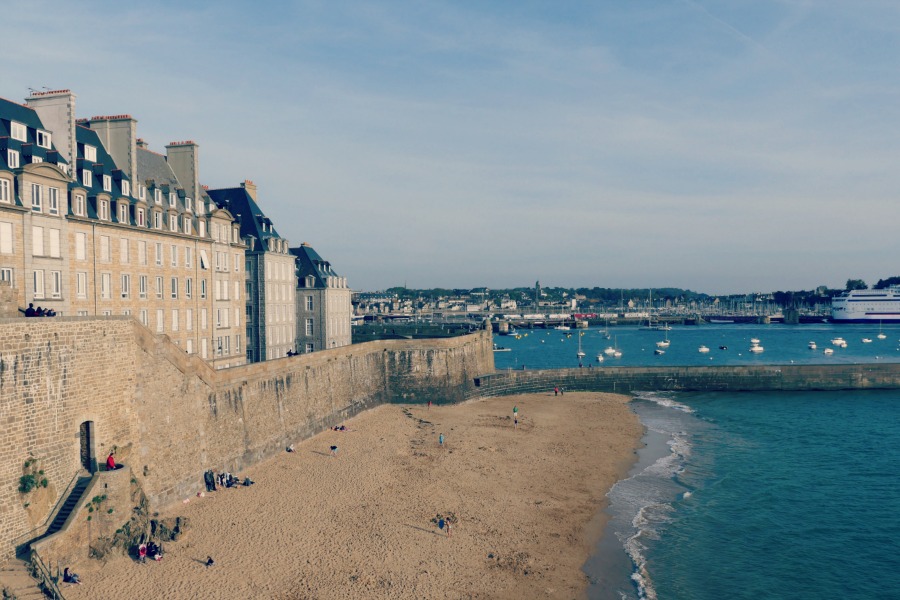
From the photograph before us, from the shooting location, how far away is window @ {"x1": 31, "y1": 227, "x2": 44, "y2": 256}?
2653 cm

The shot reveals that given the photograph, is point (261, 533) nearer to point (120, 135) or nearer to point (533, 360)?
point (120, 135)

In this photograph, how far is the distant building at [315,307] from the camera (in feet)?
197

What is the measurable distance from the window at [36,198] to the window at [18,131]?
411 centimetres

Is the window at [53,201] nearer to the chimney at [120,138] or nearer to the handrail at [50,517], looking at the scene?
the chimney at [120,138]

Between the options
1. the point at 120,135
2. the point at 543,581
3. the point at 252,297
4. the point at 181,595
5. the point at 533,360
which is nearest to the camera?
the point at 181,595

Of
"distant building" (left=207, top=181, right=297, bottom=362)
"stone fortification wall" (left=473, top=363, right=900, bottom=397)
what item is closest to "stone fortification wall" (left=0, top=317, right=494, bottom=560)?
"distant building" (left=207, top=181, right=297, bottom=362)

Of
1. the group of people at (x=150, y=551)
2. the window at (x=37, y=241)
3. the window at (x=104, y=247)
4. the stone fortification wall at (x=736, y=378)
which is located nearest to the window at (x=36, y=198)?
the window at (x=37, y=241)

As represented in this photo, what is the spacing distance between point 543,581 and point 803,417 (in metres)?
47.3

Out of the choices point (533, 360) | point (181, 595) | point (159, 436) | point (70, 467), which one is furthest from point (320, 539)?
point (533, 360)

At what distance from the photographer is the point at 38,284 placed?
88.1 ft

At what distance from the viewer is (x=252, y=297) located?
5028cm

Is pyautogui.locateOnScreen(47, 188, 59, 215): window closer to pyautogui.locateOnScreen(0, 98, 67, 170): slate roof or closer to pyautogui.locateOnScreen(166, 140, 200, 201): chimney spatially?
pyautogui.locateOnScreen(0, 98, 67, 170): slate roof

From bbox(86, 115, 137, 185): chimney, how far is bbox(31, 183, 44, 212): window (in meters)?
9.32

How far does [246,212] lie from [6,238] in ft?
86.8
